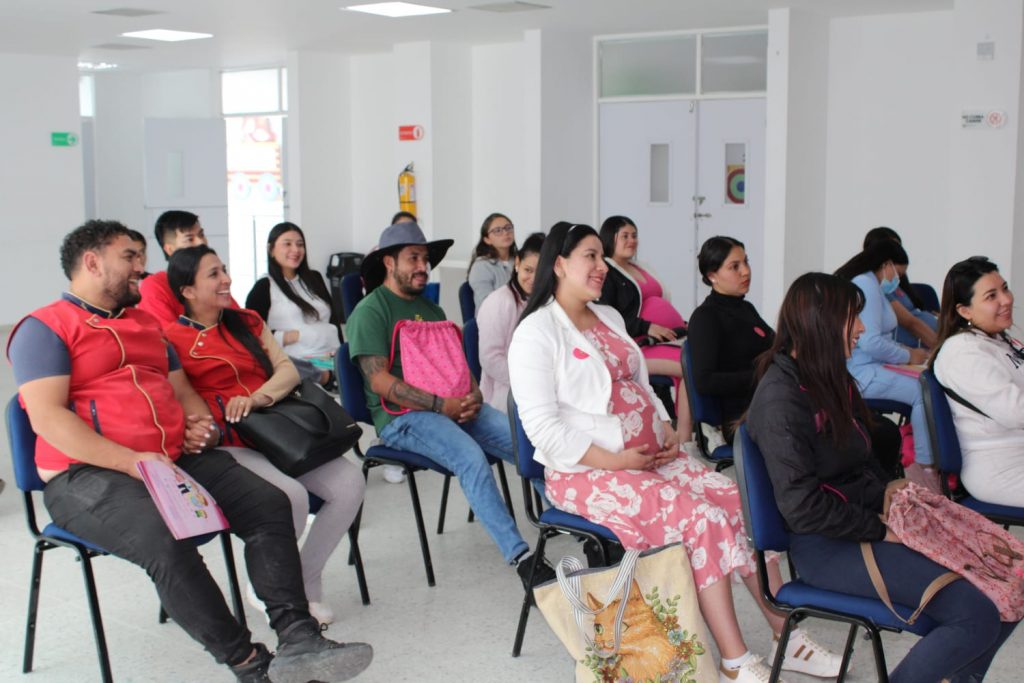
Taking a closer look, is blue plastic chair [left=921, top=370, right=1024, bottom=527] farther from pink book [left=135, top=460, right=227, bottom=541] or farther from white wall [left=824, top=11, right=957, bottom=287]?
white wall [left=824, top=11, right=957, bottom=287]

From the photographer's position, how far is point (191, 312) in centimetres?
376

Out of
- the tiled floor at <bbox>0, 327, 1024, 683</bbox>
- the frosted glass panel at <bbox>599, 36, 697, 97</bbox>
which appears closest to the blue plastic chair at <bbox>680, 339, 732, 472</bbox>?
the tiled floor at <bbox>0, 327, 1024, 683</bbox>

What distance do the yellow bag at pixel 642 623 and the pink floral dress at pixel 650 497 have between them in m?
0.12

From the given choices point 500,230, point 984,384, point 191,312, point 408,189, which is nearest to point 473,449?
point 191,312

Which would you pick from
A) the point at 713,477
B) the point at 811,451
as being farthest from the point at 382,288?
the point at 811,451

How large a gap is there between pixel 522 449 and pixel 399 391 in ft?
2.46

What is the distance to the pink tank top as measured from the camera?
334 cm

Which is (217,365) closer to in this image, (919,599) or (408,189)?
(919,599)

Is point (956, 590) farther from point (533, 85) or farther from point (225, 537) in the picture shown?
point (533, 85)

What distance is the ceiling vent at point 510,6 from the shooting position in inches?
350

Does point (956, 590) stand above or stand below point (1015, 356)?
below

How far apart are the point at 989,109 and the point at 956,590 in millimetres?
6492

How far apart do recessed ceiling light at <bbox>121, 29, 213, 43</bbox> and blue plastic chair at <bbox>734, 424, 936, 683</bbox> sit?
9234mm

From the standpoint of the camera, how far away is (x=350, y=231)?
12.9 meters
